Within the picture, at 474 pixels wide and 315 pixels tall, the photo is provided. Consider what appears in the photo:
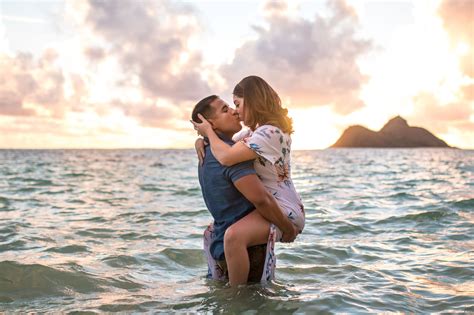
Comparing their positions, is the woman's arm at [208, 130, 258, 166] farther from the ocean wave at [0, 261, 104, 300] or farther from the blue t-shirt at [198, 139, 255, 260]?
the ocean wave at [0, 261, 104, 300]

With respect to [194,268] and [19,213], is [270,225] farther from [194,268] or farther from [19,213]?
[19,213]

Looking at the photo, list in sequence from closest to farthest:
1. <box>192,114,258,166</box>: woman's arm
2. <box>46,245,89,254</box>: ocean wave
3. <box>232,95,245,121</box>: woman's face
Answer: <box>192,114,258,166</box>: woman's arm → <box>232,95,245,121</box>: woman's face → <box>46,245,89,254</box>: ocean wave

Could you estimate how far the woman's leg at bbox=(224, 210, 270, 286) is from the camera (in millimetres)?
4652

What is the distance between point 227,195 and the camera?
480 cm

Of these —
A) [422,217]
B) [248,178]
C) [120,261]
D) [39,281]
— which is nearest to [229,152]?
[248,178]

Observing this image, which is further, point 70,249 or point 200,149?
point 70,249

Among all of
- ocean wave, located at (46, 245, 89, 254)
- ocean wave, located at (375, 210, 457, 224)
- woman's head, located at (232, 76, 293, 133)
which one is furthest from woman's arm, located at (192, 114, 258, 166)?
ocean wave, located at (375, 210, 457, 224)

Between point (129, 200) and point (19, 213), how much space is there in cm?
409

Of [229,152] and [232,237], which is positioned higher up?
[229,152]

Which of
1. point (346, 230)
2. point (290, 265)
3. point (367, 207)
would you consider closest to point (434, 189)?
point (367, 207)

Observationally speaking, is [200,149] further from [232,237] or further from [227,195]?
[232,237]

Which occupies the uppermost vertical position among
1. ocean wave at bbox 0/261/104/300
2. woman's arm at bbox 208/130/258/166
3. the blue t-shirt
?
woman's arm at bbox 208/130/258/166

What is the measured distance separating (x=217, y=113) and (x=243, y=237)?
1.22m

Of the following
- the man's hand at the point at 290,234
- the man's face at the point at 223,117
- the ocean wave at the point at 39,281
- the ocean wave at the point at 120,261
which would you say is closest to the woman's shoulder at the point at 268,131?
the man's face at the point at 223,117
